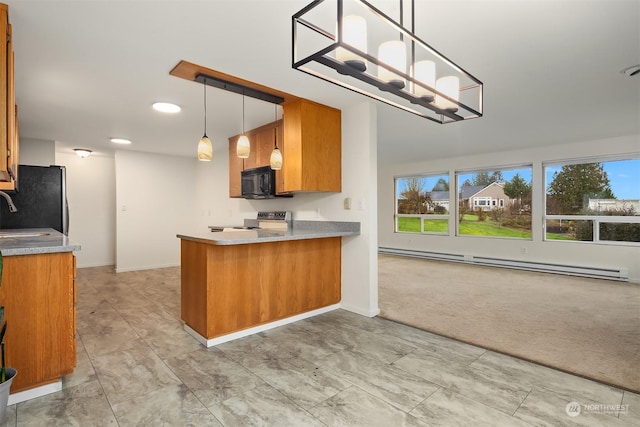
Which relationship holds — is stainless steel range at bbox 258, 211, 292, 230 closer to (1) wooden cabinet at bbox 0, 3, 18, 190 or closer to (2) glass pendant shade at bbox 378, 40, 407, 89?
(1) wooden cabinet at bbox 0, 3, 18, 190

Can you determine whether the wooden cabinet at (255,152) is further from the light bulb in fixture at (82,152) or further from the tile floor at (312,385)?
the light bulb in fixture at (82,152)

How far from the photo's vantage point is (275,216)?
4438 millimetres

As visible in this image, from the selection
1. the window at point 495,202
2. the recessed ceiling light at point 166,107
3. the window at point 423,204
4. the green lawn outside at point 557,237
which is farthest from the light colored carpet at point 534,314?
the recessed ceiling light at point 166,107

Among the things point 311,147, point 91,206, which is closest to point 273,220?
point 311,147

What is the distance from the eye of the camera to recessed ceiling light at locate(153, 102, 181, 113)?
133 inches

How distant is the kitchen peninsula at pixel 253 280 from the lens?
2598mm

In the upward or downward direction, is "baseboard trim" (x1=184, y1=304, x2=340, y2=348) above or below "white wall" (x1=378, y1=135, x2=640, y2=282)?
below

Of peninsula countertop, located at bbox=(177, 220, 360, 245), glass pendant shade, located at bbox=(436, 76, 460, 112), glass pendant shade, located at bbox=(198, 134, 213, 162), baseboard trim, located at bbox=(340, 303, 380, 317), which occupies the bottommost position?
baseboard trim, located at bbox=(340, 303, 380, 317)

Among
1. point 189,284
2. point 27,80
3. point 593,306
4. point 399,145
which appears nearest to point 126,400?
point 189,284

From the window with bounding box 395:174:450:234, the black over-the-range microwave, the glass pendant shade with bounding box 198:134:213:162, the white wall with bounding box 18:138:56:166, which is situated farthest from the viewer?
the window with bounding box 395:174:450:234

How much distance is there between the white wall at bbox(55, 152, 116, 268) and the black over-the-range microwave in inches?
139

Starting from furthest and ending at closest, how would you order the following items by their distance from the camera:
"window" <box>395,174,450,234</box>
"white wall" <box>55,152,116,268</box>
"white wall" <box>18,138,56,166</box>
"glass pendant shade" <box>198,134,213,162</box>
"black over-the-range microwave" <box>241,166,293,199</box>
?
"window" <box>395,174,450,234</box> < "white wall" <box>55,152,116,268</box> < "white wall" <box>18,138,56,166</box> < "black over-the-range microwave" <box>241,166,293,199</box> < "glass pendant shade" <box>198,134,213,162</box>

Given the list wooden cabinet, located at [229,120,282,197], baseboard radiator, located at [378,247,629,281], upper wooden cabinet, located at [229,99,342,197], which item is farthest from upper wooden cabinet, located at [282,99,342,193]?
baseboard radiator, located at [378,247,629,281]

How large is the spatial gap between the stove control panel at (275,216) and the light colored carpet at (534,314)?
1.57 meters
